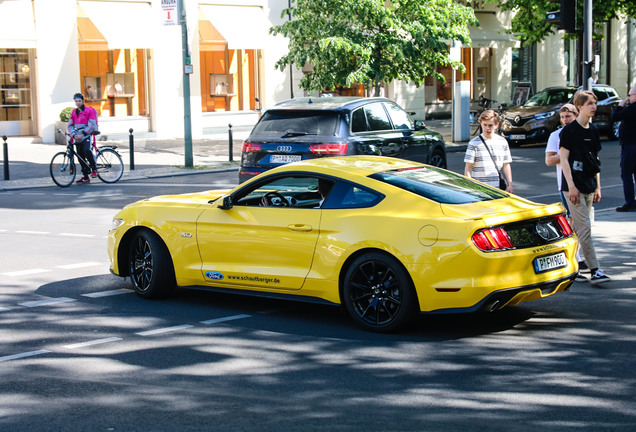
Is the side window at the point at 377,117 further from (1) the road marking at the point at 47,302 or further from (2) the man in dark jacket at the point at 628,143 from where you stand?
(1) the road marking at the point at 47,302

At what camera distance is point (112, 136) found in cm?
2953

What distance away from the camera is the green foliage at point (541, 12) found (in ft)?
→ 106

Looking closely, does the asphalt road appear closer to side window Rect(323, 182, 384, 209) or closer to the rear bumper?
the rear bumper

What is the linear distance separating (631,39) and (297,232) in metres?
43.5

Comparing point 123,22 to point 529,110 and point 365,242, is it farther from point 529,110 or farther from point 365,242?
point 365,242

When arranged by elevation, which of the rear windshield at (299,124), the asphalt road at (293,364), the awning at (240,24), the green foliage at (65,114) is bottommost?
the asphalt road at (293,364)

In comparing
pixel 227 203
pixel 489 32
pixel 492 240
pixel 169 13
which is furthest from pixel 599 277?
pixel 489 32

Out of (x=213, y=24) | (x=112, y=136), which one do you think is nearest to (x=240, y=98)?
(x=213, y=24)

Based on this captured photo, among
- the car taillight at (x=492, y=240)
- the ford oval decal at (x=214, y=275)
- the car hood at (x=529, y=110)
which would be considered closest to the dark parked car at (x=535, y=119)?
the car hood at (x=529, y=110)

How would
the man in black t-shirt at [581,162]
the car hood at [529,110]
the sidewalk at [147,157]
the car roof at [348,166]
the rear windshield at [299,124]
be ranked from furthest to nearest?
the car hood at [529,110] → the sidewalk at [147,157] → the rear windshield at [299,124] → the man in black t-shirt at [581,162] → the car roof at [348,166]

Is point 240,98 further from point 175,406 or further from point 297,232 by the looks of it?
point 175,406

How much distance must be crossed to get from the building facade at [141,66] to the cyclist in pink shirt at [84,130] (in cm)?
347

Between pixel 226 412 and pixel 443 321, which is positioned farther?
pixel 443 321

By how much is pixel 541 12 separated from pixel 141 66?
1360 centimetres
